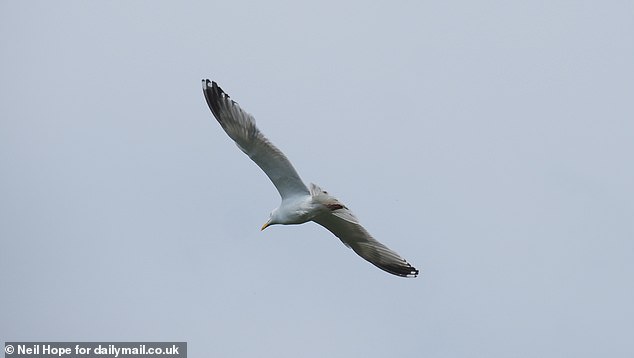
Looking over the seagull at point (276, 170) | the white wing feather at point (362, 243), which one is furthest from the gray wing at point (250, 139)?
the white wing feather at point (362, 243)

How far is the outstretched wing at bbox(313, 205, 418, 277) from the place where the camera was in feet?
69.7

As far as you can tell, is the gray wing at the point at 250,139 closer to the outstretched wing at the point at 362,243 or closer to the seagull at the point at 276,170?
the seagull at the point at 276,170

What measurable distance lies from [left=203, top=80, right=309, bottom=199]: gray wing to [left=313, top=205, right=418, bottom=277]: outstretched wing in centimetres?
117

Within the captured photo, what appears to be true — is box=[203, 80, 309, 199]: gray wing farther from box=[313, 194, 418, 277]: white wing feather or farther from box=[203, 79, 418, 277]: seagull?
box=[313, 194, 418, 277]: white wing feather

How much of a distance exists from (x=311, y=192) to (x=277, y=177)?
0.64 metres

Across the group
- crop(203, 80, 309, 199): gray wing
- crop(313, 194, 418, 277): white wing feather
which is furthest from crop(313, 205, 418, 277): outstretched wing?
crop(203, 80, 309, 199): gray wing

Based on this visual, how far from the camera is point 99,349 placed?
80.5 feet

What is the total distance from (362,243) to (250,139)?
317 cm

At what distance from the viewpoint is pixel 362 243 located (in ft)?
71.7

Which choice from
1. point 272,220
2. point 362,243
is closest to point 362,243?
point 362,243

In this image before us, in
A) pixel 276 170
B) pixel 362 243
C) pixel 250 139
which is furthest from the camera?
pixel 362 243

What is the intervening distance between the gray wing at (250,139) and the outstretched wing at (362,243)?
117 centimetres

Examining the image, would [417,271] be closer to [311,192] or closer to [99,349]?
[311,192]

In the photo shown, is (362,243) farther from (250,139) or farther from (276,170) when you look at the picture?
(250,139)
